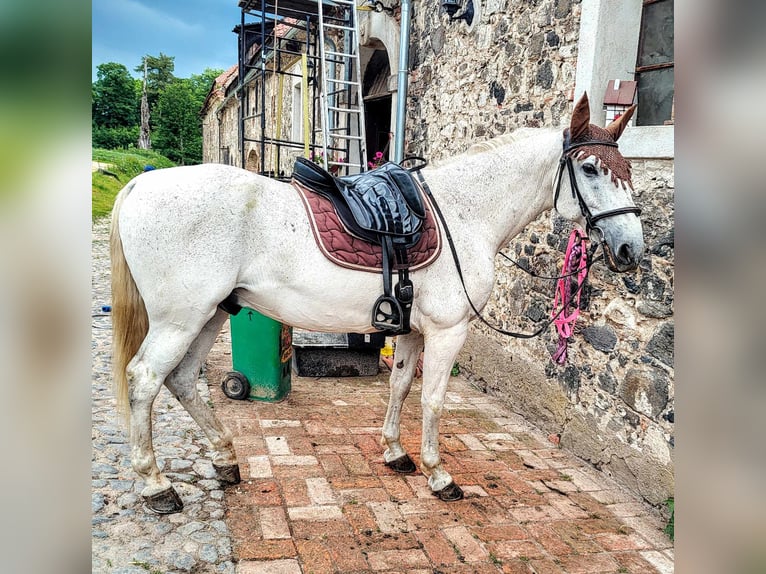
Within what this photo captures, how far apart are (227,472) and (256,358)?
1484 millimetres

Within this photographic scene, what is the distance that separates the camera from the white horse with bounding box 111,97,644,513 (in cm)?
272

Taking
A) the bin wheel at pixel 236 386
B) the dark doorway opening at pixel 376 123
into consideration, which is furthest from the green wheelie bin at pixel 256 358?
the dark doorway opening at pixel 376 123

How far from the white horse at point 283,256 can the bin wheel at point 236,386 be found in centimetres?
138

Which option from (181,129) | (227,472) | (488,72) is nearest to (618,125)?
(488,72)

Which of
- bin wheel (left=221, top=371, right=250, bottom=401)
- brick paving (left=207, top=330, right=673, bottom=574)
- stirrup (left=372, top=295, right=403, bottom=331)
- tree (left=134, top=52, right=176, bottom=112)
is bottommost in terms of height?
brick paving (left=207, top=330, right=673, bottom=574)

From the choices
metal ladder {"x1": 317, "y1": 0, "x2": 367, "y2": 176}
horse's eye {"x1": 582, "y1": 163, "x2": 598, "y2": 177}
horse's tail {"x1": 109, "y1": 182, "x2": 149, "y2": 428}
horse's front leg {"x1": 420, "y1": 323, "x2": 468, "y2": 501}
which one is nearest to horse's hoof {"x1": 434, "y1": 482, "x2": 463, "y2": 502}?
horse's front leg {"x1": 420, "y1": 323, "x2": 468, "y2": 501}

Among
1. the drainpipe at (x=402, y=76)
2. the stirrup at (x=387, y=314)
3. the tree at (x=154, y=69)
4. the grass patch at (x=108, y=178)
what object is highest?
the drainpipe at (x=402, y=76)

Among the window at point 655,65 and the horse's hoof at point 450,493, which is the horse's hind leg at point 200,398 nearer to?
the horse's hoof at point 450,493

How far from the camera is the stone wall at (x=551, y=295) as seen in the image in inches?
132

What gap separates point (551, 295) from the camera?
4422 mm

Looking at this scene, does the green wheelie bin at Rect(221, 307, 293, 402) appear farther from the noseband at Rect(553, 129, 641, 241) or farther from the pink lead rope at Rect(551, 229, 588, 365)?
the noseband at Rect(553, 129, 641, 241)

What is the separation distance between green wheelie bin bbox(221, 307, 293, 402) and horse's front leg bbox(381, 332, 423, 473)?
1.31 metres

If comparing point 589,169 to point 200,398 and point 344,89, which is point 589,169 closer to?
point 200,398
